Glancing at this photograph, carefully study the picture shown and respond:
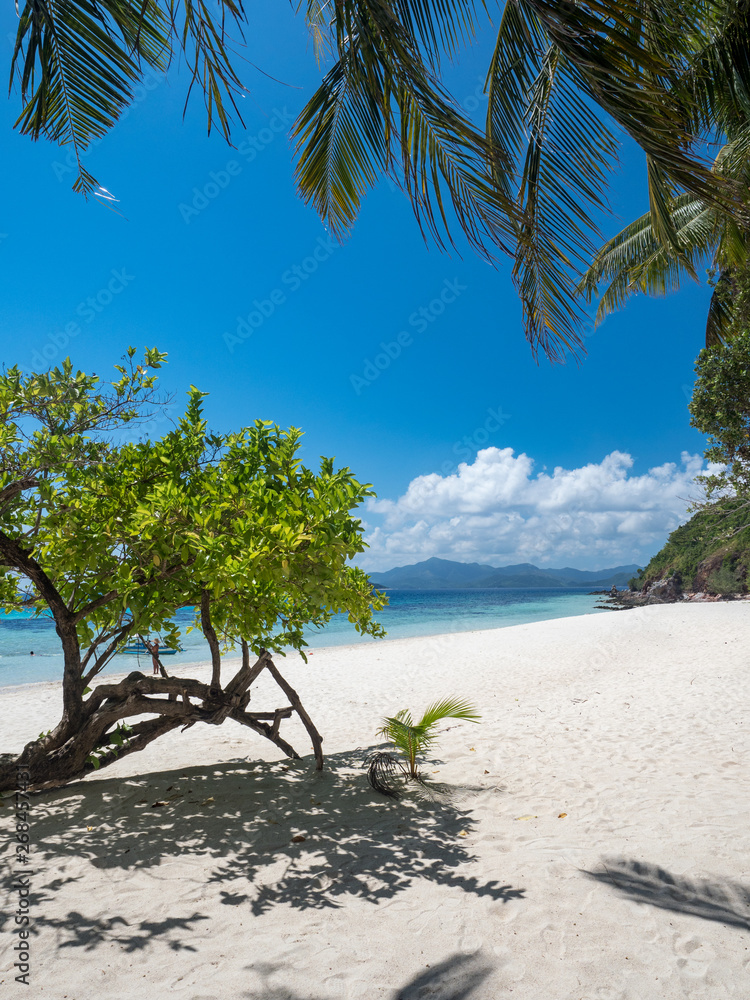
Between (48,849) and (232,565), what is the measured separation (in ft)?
9.02

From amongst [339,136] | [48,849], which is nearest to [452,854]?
[48,849]

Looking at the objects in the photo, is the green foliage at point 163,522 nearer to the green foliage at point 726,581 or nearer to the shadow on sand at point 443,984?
→ the shadow on sand at point 443,984

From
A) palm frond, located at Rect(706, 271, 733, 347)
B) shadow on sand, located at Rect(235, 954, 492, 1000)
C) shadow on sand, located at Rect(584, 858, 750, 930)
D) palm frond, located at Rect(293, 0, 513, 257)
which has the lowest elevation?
shadow on sand, located at Rect(584, 858, 750, 930)

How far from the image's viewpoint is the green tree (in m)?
3.44

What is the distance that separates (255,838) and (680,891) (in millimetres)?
2890

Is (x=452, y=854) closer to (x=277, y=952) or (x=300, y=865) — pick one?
(x=300, y=865)

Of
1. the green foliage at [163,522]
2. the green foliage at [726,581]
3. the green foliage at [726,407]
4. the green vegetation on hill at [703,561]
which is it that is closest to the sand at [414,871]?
the green foliage at [163,522]

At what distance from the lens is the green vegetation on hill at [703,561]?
124 feet

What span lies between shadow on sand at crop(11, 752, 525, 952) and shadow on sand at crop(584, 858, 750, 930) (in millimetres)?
706

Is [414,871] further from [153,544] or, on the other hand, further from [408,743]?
[153,544]

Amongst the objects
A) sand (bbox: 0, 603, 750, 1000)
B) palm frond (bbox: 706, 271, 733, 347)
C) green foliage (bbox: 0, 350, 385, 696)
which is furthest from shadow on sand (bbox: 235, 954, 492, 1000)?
palm frond (bbox: 706, 271, 733, 347)

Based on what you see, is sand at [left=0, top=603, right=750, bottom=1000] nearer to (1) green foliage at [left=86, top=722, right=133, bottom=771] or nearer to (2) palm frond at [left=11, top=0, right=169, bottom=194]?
(1) green foliage at [left=86, top=722, right=133, bottom=771]

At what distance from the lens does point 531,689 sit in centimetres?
1002

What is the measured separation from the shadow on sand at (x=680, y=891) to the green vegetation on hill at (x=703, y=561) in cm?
2985
